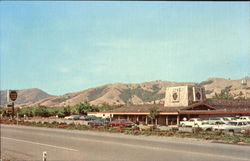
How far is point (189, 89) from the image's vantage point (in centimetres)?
5656

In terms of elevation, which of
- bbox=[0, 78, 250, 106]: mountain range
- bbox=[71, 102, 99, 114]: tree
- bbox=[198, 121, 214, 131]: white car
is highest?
bbox=[0, 78, 250, 106]: mountain range

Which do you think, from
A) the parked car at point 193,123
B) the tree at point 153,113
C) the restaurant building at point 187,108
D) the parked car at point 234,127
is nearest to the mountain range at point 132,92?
the restaurant building at point 187,108

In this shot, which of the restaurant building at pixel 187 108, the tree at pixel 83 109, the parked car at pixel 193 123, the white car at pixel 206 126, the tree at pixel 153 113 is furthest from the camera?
the tree at pixel 83 109

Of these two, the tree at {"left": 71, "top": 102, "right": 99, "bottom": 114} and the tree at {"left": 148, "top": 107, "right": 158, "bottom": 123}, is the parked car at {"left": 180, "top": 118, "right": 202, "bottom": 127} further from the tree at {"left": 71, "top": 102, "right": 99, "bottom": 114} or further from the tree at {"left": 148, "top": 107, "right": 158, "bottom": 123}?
the tree at {"left": 71, "top": 102, "right": 99, "bottom": 114}

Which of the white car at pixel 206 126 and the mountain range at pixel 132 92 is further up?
the mountain range at pixel 132 92

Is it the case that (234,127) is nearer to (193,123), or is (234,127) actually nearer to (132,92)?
(193,123)

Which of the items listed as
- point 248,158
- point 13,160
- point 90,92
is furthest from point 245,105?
point 90,92

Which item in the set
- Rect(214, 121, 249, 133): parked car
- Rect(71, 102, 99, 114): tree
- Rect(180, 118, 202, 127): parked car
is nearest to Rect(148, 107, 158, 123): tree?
Rect(180, 118, 202, 127): parked car

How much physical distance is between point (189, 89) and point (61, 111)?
4725cm

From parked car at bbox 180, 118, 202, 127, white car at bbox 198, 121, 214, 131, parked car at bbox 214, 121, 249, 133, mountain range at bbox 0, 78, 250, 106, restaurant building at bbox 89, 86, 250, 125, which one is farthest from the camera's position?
mountain range at bbox 0, 78, 250, 106

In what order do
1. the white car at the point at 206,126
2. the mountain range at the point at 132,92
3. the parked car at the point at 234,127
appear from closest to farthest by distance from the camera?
the parked car at the point at 234,127 → the white car at the point at 206,126 → the mountain range at the point at 132,92

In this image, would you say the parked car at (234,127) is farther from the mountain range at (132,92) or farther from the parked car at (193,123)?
the mountain range at (132,92)

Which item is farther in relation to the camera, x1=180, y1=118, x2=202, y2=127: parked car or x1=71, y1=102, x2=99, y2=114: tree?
x1=71, y1=102, x2=99, y2=114: tree

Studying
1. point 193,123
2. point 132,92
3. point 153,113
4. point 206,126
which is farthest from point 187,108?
point 132,92
